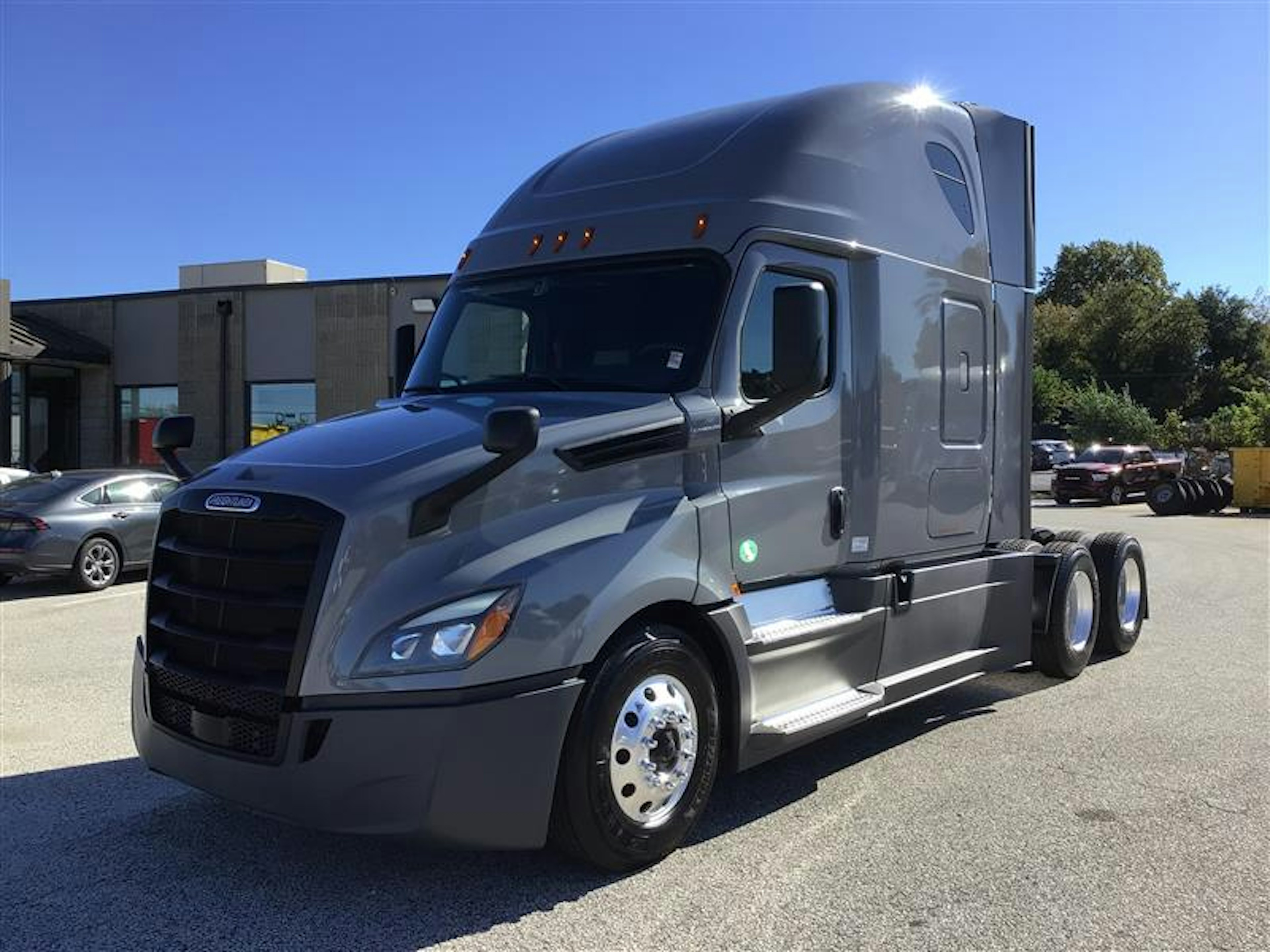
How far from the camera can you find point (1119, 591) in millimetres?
8047

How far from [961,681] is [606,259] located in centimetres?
312

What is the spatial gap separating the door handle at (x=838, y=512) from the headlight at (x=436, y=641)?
6.77 ft

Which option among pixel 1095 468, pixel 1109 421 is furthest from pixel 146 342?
pixel 1109 421

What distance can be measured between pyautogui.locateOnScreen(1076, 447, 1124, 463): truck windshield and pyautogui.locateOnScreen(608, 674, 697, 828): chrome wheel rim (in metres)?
31.3

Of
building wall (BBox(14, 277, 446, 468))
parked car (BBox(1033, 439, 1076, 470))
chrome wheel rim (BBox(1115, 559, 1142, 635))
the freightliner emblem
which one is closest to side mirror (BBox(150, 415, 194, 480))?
the freightliner emblem

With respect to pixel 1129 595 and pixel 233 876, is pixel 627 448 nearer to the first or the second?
pixel 233 876

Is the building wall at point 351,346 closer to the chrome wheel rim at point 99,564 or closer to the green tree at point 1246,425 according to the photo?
the chrome wheel rim at point 99,564

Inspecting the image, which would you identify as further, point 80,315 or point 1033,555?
point 80,315

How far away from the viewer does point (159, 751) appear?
4027mm

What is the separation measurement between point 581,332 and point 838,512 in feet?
4.94

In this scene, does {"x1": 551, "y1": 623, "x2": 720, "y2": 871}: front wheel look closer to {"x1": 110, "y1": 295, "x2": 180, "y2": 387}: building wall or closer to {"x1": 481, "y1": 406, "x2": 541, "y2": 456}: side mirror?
{"x1": 481, "y1": 406, "x2": 541, "y2": 456}: side mirror

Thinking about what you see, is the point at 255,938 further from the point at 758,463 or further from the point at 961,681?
the point at 961,681

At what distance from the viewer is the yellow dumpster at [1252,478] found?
93.5 feet

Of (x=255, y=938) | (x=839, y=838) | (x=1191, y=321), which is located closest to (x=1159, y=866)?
(x=839, y=838)
